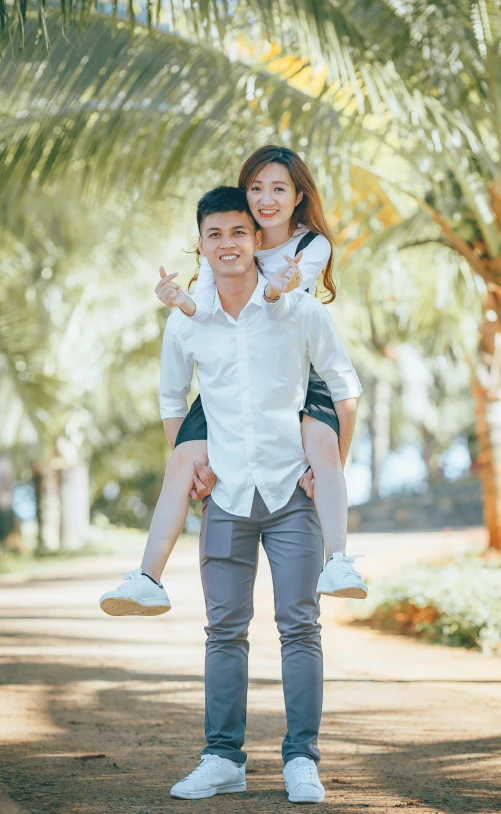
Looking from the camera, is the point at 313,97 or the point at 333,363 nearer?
the point at 333,363

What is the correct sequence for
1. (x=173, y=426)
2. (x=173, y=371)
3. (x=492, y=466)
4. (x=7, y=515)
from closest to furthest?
(x=173, y=371) < (x=173, y=426) < (x=492, y=466) < (x=7, y=515)

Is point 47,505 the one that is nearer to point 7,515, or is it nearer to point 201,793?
point 7,515

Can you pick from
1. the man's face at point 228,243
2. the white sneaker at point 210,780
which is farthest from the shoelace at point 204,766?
the man's face at point 228,243

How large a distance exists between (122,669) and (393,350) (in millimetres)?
14596

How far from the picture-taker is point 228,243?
3.80 metres

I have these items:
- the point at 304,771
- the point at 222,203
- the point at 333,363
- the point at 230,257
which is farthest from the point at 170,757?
the point at 222,203

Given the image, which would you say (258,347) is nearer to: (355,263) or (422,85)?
(422,85)

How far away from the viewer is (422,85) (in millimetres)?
7578

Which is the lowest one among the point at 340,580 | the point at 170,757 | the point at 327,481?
the point at 170,757

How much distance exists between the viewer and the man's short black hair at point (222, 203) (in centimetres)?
383

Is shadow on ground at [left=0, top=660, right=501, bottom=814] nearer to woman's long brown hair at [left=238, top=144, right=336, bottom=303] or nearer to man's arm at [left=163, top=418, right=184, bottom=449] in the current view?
man's arm at [left=163, top=418, right=184, bottom=449]

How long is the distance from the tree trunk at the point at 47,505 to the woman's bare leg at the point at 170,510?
15.9m

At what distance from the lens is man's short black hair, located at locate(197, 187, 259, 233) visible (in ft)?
12.6

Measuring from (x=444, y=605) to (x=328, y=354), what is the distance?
16.6 feet
